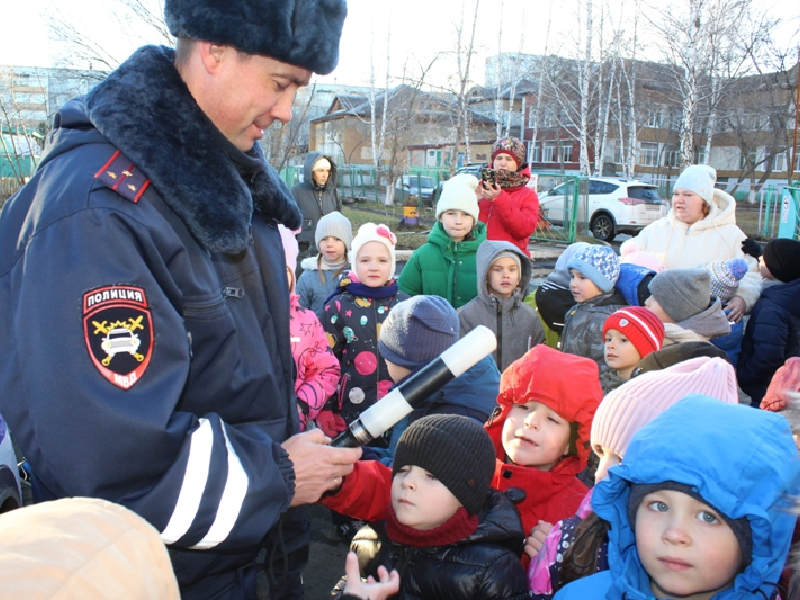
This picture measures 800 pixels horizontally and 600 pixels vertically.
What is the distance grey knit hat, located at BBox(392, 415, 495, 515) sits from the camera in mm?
2146

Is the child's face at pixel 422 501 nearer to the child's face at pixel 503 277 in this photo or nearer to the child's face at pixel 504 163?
the child's face at pixel 503 277

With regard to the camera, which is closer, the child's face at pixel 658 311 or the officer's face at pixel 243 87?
the officer's face at pixel 243 87

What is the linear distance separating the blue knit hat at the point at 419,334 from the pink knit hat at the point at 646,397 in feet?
3.01

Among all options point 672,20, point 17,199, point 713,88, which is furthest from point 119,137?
point 713,88

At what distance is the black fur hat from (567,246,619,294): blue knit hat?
130 inches

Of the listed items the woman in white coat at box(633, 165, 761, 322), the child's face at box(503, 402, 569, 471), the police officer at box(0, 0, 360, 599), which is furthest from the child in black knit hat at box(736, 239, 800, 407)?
the police officer at box(0, 0, 360, 599)

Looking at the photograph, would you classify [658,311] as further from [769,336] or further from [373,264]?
[373,264]

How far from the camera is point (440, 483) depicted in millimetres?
2158

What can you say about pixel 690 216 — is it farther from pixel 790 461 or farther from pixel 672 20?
pixel 672 20

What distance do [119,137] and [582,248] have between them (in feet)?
12.6

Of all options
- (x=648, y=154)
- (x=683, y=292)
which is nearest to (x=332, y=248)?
(x=683, y=292)

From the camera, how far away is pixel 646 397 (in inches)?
91.6

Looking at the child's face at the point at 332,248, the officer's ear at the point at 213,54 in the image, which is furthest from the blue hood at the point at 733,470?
the child's face at the point at 332,248

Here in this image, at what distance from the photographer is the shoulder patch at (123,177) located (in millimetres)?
1298
